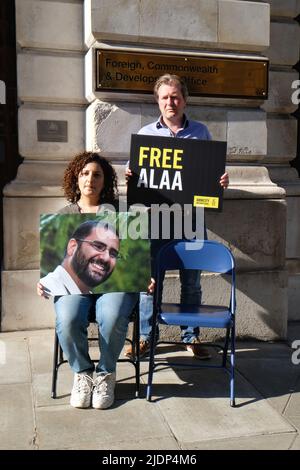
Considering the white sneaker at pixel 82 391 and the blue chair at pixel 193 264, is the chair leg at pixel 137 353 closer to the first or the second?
the blue chair at pixel 193 264

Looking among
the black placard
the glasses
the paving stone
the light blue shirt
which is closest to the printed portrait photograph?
the glasses

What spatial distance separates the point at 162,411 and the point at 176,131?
2.05m

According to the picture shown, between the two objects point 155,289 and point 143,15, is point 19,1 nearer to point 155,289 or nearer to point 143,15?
point 143,15

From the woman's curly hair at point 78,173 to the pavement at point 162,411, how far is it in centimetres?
132

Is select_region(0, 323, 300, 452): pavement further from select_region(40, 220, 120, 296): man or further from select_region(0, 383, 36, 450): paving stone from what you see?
select_region(40, 220, 120, 296): man

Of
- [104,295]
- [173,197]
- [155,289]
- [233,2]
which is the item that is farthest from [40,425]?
[233,2]

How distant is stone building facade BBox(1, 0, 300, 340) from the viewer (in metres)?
4.62

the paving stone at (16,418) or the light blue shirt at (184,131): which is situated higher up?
Result: the light blue shirt at (184,131)

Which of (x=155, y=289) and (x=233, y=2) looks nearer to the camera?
(x=155, y=289)

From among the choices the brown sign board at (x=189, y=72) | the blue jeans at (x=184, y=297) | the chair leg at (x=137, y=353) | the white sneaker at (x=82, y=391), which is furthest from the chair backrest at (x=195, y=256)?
the brown sign board at (x=189, y=72)

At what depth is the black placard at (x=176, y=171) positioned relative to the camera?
395 centimetres

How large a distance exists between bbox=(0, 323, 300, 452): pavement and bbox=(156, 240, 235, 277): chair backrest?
2.64 feet

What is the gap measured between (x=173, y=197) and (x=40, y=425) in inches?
72.3

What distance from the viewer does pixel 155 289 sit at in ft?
11.8
